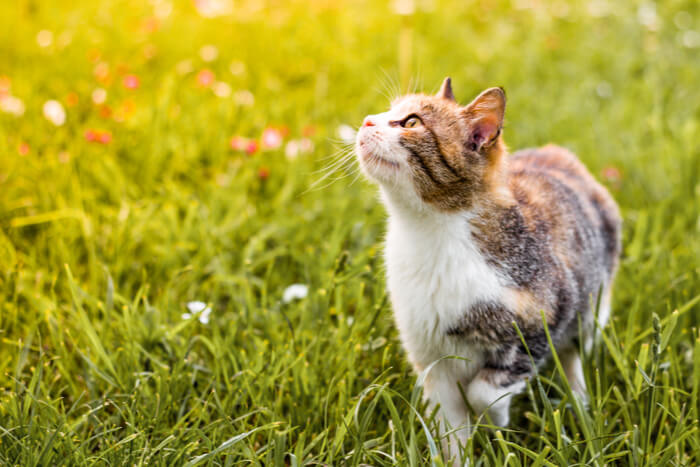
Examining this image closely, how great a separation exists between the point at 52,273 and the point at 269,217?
1.19m

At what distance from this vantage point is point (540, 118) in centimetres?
493

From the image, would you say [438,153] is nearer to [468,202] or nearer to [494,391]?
[468,202]

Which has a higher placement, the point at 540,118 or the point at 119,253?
the point at 540,118

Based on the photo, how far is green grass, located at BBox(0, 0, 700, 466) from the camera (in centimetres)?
231

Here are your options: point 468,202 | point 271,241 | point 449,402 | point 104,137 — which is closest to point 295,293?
point 271,241


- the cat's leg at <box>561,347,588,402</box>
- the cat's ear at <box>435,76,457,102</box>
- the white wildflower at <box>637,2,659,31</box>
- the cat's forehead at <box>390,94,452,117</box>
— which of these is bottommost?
the cat's leg at <box>561,347,588,402</box>

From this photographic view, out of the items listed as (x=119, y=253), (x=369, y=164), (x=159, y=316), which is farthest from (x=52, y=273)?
(x=369, y=164)

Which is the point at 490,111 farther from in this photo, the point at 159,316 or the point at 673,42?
the point at 673,42

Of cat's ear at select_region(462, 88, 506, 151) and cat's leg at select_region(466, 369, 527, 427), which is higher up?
cat's ear at select_region(462, 88, 506, 151)

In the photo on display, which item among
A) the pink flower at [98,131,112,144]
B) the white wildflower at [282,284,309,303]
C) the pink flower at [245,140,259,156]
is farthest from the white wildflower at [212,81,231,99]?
the white wildflower at [282,284,309,303]

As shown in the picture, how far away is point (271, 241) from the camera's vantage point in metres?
3.65

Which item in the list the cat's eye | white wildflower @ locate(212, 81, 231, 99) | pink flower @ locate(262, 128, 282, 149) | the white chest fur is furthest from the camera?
white wildflower @ locate(212, 81, 231, 99)

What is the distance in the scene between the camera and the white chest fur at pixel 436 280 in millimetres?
2275

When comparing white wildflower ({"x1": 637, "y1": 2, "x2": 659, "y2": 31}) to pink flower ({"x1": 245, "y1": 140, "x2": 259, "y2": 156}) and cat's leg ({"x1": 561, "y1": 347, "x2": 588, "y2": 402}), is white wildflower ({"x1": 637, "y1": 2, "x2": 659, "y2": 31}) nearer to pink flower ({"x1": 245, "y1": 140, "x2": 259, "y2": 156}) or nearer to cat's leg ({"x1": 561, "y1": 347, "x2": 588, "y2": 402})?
pink flower ({"x1": 245, "y1": 140, "x2": 259, "y2": 156})
